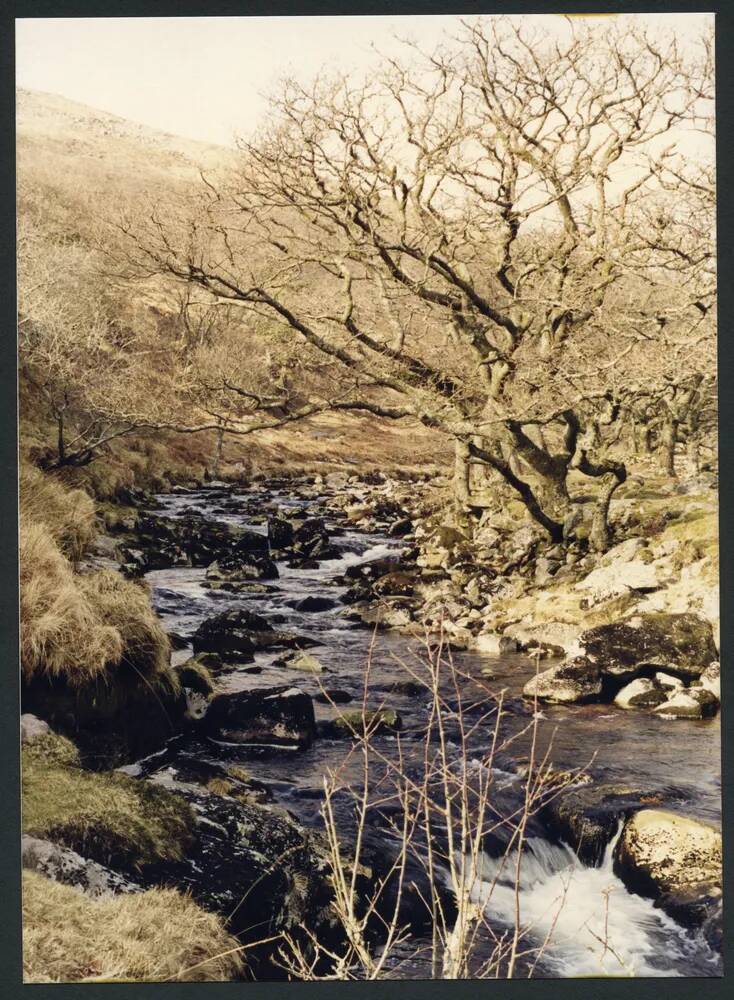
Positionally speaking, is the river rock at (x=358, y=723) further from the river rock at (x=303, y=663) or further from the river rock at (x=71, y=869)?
the river rock at (x=71, y=869)

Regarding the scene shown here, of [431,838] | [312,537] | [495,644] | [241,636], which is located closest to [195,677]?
[241,636]

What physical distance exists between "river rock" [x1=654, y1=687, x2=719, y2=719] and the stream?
0.03 meters

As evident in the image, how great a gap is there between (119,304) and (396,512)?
1486 mm

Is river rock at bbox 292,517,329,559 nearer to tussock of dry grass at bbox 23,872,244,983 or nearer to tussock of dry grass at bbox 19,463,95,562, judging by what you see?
tussock of dry grass at bbox 19,463,95,562

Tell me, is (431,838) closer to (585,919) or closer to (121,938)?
(585,919)

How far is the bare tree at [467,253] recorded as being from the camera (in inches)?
149

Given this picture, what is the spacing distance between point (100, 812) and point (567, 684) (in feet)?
6.41

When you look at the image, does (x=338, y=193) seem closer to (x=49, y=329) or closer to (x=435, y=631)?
(x=49, y=329)

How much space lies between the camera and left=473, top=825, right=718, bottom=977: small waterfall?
3426 millimetres

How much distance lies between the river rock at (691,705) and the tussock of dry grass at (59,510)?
8.18 feet

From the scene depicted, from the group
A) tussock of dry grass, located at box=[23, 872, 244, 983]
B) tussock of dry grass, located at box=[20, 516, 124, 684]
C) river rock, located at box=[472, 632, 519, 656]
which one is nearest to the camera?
tussock of dry grass, located at box=[23, 872, 244, 983]

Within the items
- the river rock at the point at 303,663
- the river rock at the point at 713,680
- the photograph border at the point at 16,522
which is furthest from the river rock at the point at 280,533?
the river rock at the point at 713,680

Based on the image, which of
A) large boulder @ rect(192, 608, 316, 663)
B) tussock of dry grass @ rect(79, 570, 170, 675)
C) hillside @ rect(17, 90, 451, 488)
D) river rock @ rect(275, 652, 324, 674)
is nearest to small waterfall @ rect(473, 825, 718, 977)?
river rock @ rect(275, 652, 324, 674)

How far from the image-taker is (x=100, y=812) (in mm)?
3488
